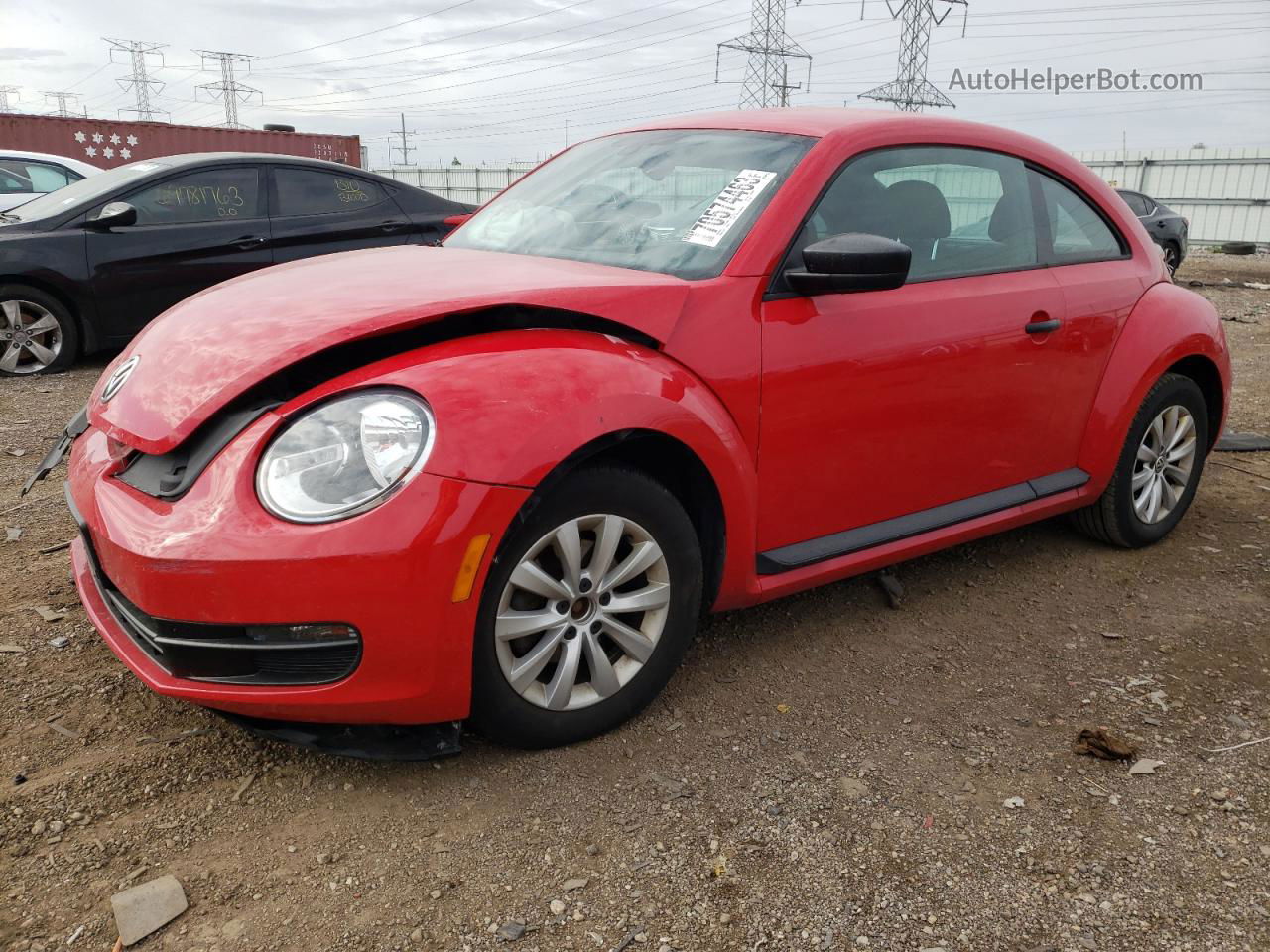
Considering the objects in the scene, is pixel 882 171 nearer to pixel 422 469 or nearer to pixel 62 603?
pixel 422 469

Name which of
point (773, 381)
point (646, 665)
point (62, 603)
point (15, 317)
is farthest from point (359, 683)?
point (15, 317)

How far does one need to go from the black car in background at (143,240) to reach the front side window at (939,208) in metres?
4.35

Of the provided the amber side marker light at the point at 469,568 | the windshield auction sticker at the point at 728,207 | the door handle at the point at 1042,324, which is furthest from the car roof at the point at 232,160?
the amber side marker light at the point at 469,568

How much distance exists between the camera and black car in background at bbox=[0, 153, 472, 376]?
21.8 feet

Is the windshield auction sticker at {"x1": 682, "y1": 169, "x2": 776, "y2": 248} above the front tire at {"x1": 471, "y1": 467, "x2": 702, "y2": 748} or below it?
above

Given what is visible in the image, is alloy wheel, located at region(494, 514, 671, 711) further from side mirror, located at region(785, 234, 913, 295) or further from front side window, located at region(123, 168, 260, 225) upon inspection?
front side window, located at region(123, 168, 260, 225)

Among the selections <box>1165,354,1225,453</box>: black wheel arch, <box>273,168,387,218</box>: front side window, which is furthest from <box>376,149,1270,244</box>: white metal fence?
<box>1165,354,1225,453</box>: black wheel arch

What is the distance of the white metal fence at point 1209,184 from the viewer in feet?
78.0

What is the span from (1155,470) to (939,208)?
1.57 meters

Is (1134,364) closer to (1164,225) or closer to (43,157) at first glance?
(43,157)

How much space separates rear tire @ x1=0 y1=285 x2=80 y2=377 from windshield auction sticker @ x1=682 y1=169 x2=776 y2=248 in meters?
5.62

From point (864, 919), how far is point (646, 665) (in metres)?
0.81

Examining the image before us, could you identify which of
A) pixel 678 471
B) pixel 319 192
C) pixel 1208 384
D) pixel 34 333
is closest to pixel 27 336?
pixel 34 333

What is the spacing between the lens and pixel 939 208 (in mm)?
3230
